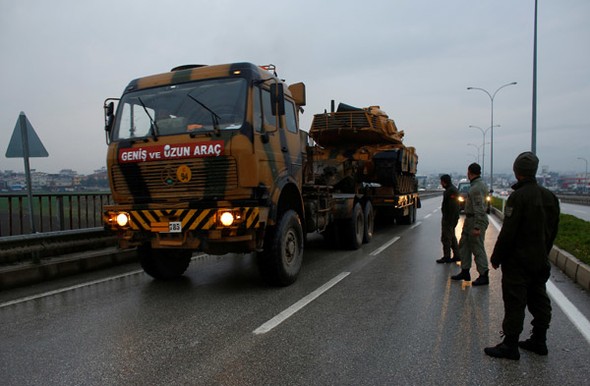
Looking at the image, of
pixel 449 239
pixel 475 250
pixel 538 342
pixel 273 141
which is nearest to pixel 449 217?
pixel 449 239

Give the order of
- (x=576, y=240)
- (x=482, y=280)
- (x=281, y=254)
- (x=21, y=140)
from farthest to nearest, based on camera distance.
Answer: (x=576, y=240)
(x=21, y=140)
(x=482, y=280)
(x=281, y=254)

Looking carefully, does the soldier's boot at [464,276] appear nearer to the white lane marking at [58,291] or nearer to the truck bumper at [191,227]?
the truck bumper at [191,227]

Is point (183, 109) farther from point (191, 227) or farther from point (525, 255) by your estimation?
point (525, 255)

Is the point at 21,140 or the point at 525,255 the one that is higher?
the point at 21,140

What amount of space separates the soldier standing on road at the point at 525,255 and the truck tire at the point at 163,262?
4.67m

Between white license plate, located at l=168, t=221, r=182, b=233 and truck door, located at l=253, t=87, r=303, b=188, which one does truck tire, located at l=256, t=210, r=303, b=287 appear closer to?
truck door, located at l=253, t=87, r=303, b=188

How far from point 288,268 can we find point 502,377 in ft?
11.2

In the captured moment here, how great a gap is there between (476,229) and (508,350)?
110 inches

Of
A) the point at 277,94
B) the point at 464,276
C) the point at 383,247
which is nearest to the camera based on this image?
the point at 277,94

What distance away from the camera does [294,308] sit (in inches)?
203

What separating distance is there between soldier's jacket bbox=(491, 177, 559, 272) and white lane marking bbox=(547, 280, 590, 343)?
120 centimetres

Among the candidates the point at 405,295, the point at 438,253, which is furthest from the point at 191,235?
the point at 438,253

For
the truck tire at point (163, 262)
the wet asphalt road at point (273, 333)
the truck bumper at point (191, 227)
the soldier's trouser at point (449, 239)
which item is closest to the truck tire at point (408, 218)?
the soldier's trouser at point (449, 239)

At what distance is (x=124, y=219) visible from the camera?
5.81 metres
